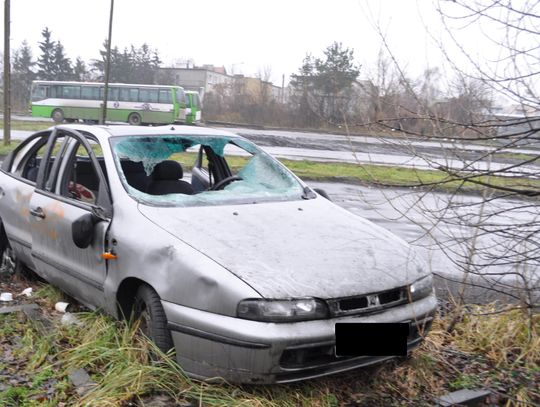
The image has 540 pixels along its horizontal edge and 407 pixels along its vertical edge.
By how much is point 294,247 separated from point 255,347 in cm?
76

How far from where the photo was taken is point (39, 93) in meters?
37.2

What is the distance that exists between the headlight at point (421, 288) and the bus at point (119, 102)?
33.1 meters

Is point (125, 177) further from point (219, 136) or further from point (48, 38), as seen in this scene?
point (48, 38)

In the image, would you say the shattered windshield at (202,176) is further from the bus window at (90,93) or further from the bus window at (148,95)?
the bus window at (90,93)

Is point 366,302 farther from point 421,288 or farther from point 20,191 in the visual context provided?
point 20,191

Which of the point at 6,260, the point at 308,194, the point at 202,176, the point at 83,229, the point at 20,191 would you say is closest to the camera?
the point at 83,229

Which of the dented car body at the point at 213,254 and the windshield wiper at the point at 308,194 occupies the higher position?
the windshield wiper at the point at 308,194

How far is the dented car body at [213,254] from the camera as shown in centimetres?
288

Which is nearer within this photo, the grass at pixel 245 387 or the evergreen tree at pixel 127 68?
the grass at pixel 245 387

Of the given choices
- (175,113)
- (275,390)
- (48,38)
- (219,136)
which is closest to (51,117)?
(175,113)

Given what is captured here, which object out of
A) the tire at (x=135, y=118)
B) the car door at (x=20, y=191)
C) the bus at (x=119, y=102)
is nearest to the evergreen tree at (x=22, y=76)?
the bus at (x=119, y=102)

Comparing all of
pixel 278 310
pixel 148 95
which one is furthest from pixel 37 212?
pixel 148 95

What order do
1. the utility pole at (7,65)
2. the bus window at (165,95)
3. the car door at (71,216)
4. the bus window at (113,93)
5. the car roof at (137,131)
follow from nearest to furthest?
the car door at (71,216) < the car roof at (137,131) < the utility pole at (7,65) < the bus window at (165,95) < the bus window at (113,93)

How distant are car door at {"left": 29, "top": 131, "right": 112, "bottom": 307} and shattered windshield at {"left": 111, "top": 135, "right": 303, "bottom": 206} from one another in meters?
0.29
